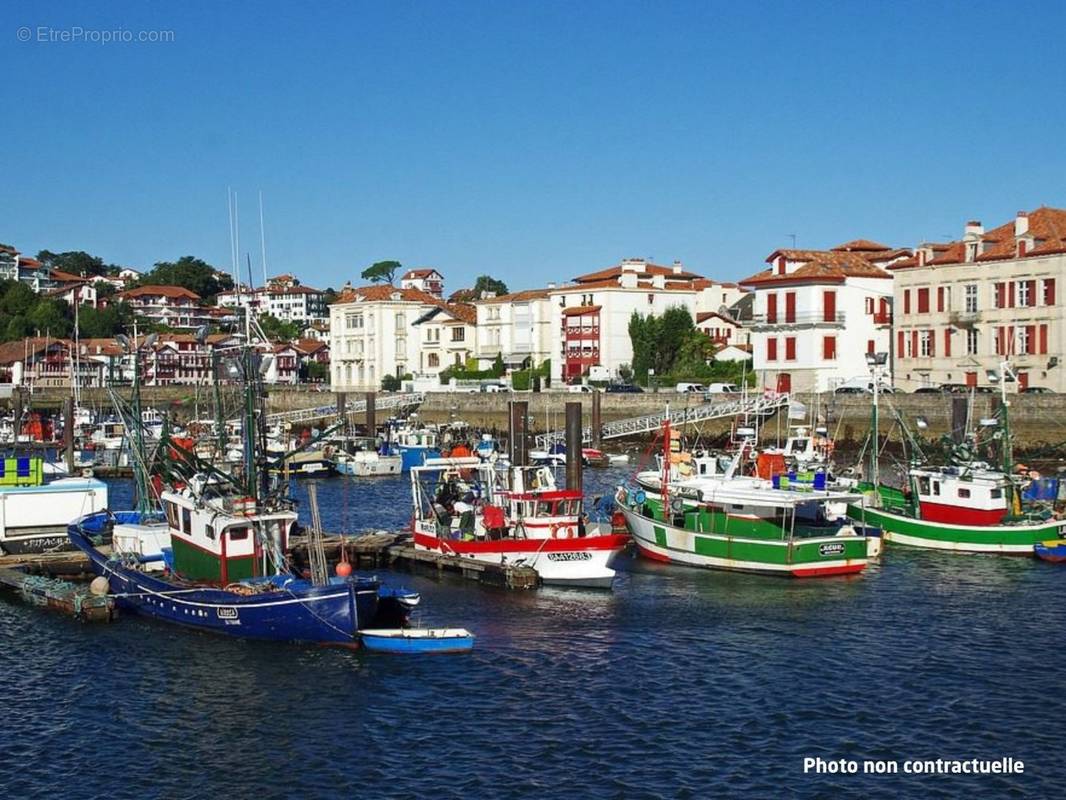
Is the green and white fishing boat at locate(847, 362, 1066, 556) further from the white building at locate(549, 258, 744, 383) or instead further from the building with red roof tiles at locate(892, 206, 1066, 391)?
the white building at locate(549, 258, 744, 383)

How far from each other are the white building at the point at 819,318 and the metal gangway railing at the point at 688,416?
425cm

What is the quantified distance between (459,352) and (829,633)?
10338 centimetres

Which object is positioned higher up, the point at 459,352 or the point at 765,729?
→ the point at 459,352

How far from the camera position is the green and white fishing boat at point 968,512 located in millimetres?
44656

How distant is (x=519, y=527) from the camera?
4059 centimetres

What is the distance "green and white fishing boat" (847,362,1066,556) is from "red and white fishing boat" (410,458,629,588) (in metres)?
11.2

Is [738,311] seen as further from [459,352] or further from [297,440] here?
[297,440]

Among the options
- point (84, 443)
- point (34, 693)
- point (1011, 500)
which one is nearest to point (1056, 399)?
point (1011, 500)

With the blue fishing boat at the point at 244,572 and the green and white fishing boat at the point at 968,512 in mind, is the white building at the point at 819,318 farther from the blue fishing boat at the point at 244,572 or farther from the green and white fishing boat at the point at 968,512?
the blue fishing boat at the point at 244,572

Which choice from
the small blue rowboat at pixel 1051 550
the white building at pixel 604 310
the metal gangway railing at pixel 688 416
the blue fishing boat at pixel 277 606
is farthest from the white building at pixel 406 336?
the blue fishing boat at pixel 277 606

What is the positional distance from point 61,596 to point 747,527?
20.2 meters

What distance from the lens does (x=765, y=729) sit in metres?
26.3

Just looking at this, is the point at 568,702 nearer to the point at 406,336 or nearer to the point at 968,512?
the point at 968,512

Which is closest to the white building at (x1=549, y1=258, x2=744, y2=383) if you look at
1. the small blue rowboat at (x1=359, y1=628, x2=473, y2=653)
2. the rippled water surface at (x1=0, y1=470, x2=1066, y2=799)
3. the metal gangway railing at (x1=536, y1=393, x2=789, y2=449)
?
the metal gangway railing at (x1=536, y1=393, x2=789, y2=449)
